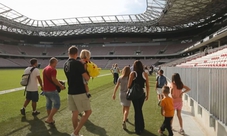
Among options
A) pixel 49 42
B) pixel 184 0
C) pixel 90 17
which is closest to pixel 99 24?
pixel 90 17

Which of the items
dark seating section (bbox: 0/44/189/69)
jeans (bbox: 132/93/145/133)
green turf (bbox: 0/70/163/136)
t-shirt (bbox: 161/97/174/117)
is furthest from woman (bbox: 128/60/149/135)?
dark seating section (bbox: 0/44/189/69)

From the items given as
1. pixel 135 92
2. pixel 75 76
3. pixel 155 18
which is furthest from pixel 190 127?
pixel 155 18

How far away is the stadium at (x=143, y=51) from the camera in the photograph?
18.7ft

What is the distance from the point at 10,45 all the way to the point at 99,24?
42.0 meters

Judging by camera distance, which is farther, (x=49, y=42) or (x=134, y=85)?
(x=49, y=42)

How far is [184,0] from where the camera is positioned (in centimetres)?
2928

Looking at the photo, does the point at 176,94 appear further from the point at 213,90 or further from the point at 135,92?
the point at 135,92

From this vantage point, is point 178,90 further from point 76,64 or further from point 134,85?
point 76,64

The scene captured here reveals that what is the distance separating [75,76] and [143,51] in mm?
69517

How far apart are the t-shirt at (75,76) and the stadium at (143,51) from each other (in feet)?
4.80

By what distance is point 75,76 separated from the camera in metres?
4.63

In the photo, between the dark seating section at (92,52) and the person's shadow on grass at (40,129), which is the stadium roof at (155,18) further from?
the person's shadow on grass at (40,129)

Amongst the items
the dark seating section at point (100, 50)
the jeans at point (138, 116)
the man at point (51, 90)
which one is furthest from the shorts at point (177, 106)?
the dark seating section at point (100, 50)

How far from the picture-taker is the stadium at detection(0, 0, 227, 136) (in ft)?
18.7
